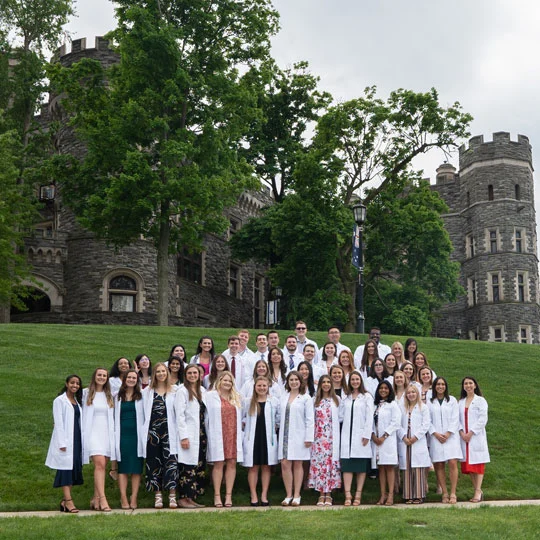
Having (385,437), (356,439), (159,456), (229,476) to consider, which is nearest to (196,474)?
(229,476)

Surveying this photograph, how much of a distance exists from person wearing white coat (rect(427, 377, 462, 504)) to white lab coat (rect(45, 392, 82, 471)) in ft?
16.1

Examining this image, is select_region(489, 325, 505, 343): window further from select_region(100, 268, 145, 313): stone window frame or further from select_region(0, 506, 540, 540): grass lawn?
select_region(0, 506, 540, 540): grass lawn

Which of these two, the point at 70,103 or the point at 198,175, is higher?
the point at 70,103

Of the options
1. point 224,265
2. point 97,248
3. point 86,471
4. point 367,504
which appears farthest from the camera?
point 224,265

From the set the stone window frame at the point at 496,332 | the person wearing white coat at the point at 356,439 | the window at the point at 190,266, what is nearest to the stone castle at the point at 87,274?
the window at the point at 190,266

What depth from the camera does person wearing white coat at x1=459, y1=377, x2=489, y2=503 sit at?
38.5 ft

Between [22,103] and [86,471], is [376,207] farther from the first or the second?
[86,471]

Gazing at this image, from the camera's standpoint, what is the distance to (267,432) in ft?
37.3

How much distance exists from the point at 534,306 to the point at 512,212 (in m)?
5.61

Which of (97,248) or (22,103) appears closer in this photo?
(97,248)

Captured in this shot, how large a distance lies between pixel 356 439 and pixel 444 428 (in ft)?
4.35

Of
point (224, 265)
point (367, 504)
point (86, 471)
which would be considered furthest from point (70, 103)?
point (367, 504)

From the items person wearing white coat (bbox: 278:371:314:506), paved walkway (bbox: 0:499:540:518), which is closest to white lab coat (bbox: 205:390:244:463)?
person wearing white coat (bbox: 278:371:314:506)

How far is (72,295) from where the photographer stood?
1423 inches
